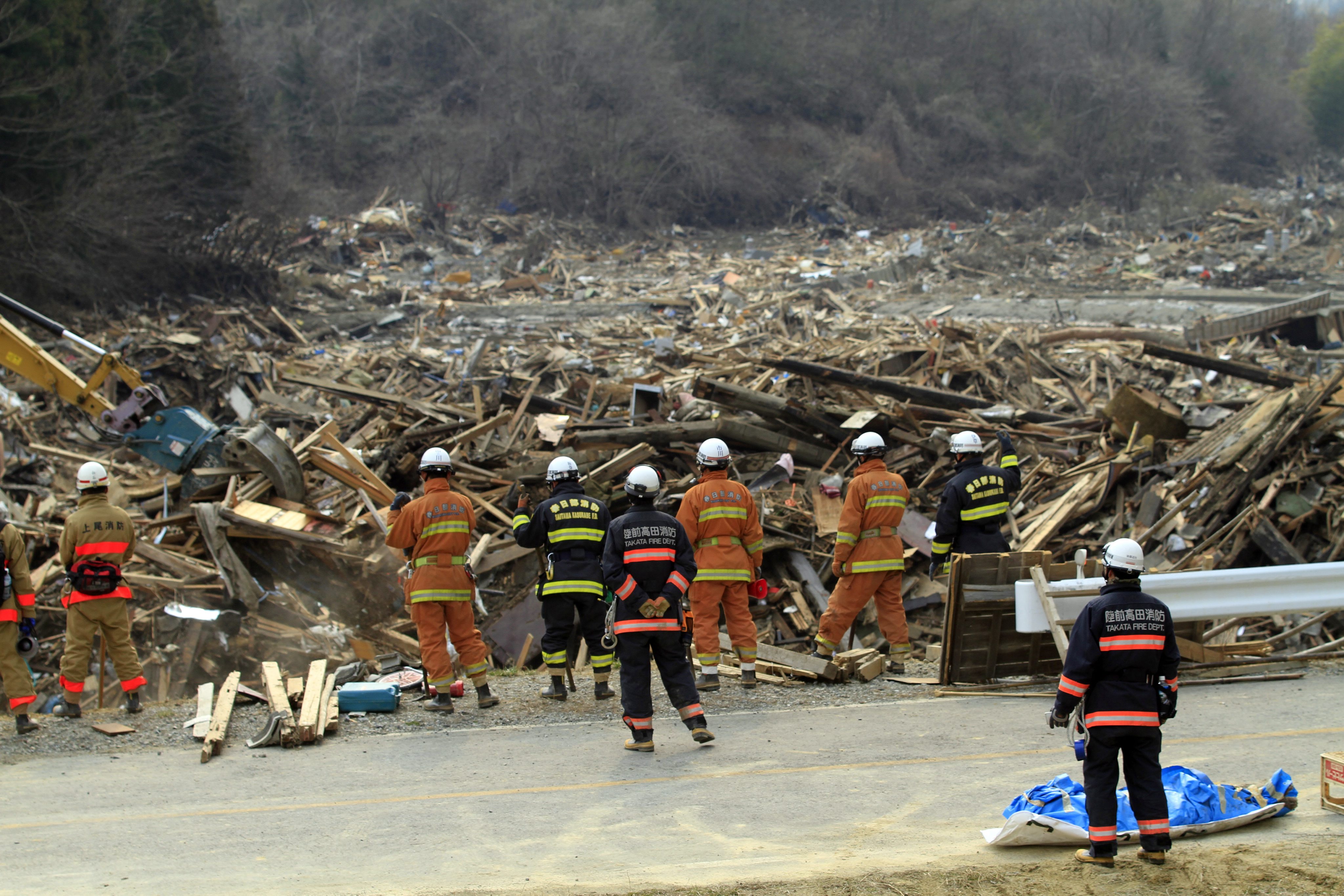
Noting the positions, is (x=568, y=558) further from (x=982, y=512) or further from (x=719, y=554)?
(x=982, y=512)

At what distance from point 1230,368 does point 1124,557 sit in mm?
10594

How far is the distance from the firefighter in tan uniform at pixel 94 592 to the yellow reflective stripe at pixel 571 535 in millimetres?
3048

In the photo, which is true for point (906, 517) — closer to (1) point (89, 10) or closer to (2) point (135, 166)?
(2) point (135, 166)

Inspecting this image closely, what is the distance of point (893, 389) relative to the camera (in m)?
12.8

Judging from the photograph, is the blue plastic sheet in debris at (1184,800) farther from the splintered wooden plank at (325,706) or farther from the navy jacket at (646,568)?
the splintered wooden plank at (325,706)

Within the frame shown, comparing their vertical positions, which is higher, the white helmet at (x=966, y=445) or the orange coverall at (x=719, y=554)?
the white helmet at (x=966, y=445)

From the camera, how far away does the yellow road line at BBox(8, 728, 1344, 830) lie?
17.8ft

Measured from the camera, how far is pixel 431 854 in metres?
4.87

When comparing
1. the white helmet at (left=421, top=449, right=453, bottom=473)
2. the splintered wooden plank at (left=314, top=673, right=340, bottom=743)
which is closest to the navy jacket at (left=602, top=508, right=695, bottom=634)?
the white helmet at (left=421, top=449, right=453, bottom=473)

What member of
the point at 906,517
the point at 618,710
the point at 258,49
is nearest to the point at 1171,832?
the point at 618,710

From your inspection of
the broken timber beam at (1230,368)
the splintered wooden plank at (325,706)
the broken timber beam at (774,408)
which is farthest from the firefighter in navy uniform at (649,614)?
the broken timber beam at (1230,368)

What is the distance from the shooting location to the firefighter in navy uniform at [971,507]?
8.08 meters

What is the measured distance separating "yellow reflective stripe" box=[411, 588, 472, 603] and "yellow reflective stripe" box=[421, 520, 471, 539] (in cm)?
36

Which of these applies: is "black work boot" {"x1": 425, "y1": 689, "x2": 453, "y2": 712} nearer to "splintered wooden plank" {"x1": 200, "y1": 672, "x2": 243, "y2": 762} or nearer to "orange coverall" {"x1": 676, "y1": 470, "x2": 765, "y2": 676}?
"splintered wooden plank" {"x1": 200, "y1": 672, "x2": 243, "y2": 762}
